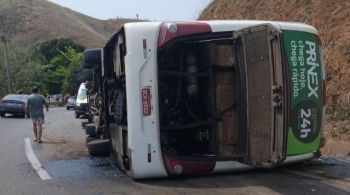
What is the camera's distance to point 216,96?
8805 millimetres

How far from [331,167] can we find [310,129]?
1.75 meters

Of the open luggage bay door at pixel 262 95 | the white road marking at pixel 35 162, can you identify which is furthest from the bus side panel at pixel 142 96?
the white road marking at pixel 35 162

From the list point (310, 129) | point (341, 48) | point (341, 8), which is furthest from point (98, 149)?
point (341, 8)

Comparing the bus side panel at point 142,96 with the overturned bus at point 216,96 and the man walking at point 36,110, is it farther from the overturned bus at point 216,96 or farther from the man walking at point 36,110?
the man walking at point 36,110

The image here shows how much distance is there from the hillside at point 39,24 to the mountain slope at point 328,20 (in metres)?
71.6

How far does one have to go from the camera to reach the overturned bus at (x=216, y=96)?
747 cm

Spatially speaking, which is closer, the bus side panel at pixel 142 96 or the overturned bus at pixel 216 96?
the overturned bus at pixel 216 96

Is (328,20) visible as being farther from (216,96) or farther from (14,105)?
(14,105)

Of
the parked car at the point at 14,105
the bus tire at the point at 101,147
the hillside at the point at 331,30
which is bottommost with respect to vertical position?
the bus tire at the point at 101,147

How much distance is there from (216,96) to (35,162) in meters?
4.32

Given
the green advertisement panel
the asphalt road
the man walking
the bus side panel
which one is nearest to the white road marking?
the asphalt road

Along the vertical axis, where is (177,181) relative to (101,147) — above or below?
below

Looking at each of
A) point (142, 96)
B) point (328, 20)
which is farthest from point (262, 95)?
point (328, 20)

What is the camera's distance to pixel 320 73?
8039 millimetres
